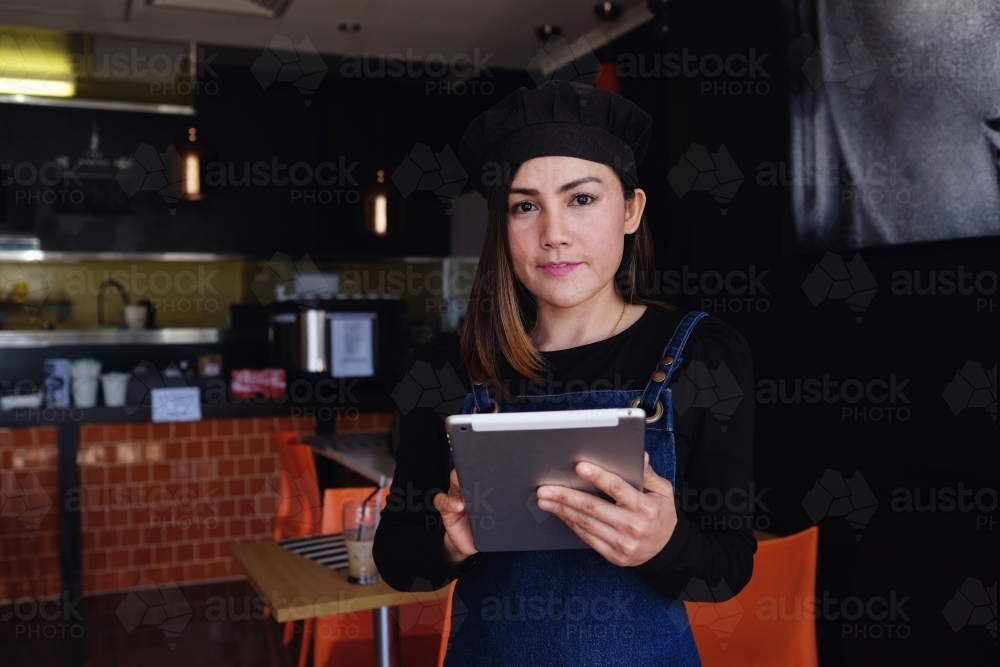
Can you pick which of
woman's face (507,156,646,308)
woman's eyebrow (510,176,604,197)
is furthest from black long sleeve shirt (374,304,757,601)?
woman's eyebrow (510,176,604,197)

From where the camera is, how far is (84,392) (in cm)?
480

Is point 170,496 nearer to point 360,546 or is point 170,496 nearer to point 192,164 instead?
point 192,164

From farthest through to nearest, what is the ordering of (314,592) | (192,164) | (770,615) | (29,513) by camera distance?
(192,164) → (29,513) → (770,615) → (314,592)

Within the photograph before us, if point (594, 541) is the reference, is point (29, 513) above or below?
below

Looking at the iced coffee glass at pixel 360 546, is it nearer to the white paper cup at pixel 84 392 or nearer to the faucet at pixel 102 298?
the white paper cup at pixel 84 392

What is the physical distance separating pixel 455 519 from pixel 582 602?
23 centimetres

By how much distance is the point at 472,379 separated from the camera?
Answer: 126 centimetres

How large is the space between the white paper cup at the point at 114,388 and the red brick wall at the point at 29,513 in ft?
1.06

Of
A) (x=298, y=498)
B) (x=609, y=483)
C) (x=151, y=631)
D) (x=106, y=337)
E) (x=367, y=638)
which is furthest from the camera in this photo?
(x=106, y=337)

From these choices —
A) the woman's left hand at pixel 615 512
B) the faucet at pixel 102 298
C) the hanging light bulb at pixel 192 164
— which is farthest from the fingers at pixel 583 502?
the faucet at pixel 102 298

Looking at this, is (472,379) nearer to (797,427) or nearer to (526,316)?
(526,316)

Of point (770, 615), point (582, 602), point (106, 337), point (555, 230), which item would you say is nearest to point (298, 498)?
point (770, 615)

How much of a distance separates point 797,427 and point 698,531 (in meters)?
1.60

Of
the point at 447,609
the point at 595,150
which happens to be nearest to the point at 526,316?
the point at 595,150
